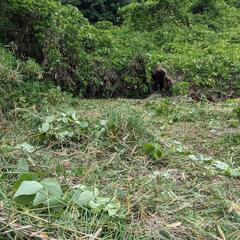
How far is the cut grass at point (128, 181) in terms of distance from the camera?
1.85 m

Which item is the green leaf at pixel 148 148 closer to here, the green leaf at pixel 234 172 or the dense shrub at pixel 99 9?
the green leaf at pixel 234 172

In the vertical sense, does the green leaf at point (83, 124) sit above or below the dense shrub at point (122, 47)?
above

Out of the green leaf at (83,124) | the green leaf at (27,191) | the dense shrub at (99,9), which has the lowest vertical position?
the dense shrub at (99,9)

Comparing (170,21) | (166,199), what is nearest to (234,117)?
(166,199)

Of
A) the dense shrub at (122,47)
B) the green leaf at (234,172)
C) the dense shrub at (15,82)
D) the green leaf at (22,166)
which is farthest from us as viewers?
the dense shrub at (122,47)

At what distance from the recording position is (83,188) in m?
2.11

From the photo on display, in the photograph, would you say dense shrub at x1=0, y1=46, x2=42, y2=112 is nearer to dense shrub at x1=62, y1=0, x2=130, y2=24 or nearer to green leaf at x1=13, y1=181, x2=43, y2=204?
green leaf at x1=13, y1=181, x2=43, y2=204

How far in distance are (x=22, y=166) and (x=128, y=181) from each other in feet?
1.90

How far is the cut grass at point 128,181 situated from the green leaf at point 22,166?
2.0 inches

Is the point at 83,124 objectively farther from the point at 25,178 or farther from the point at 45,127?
the point at 25,178

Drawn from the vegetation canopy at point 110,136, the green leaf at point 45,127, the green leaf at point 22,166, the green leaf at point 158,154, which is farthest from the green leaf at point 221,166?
the green leaf at point 22,166

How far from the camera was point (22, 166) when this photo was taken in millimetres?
2297

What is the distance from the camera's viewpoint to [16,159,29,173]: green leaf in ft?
7.44

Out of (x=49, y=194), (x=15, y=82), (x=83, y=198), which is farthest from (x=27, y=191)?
(x=15, y=82)
